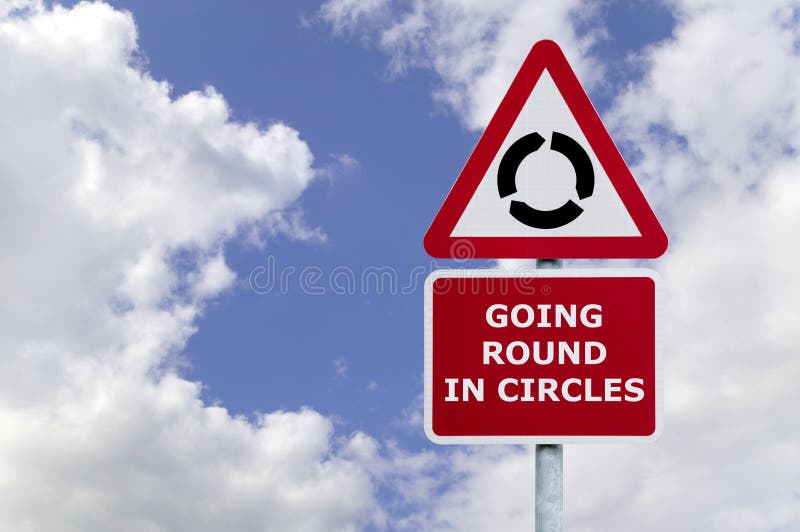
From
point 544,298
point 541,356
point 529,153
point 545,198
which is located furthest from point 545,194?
point 541,356

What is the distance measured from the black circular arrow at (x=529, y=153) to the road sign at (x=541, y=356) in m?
0.21

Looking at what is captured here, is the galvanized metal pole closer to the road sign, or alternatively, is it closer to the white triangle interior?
the road sign

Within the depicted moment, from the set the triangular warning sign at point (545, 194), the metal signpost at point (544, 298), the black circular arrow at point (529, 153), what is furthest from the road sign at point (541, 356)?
the black circular arrow at point (529, 153)

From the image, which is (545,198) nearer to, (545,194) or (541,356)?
(545,194)

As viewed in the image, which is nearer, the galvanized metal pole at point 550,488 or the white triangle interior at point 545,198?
the galvanized metal pole at point 550,488

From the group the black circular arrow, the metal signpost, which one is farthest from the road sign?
the black circular arrow

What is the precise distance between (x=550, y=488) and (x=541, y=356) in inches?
18.6

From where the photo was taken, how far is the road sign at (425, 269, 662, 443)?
262 centimetres

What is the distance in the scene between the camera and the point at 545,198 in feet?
8.82

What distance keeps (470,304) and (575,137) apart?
0.77 meters

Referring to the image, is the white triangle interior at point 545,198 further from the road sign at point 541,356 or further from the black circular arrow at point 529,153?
the road sign at point 541,356

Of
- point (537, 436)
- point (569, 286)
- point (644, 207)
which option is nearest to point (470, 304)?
point (569, 286)

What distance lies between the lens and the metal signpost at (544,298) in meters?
2.62

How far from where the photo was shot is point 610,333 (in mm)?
2660
